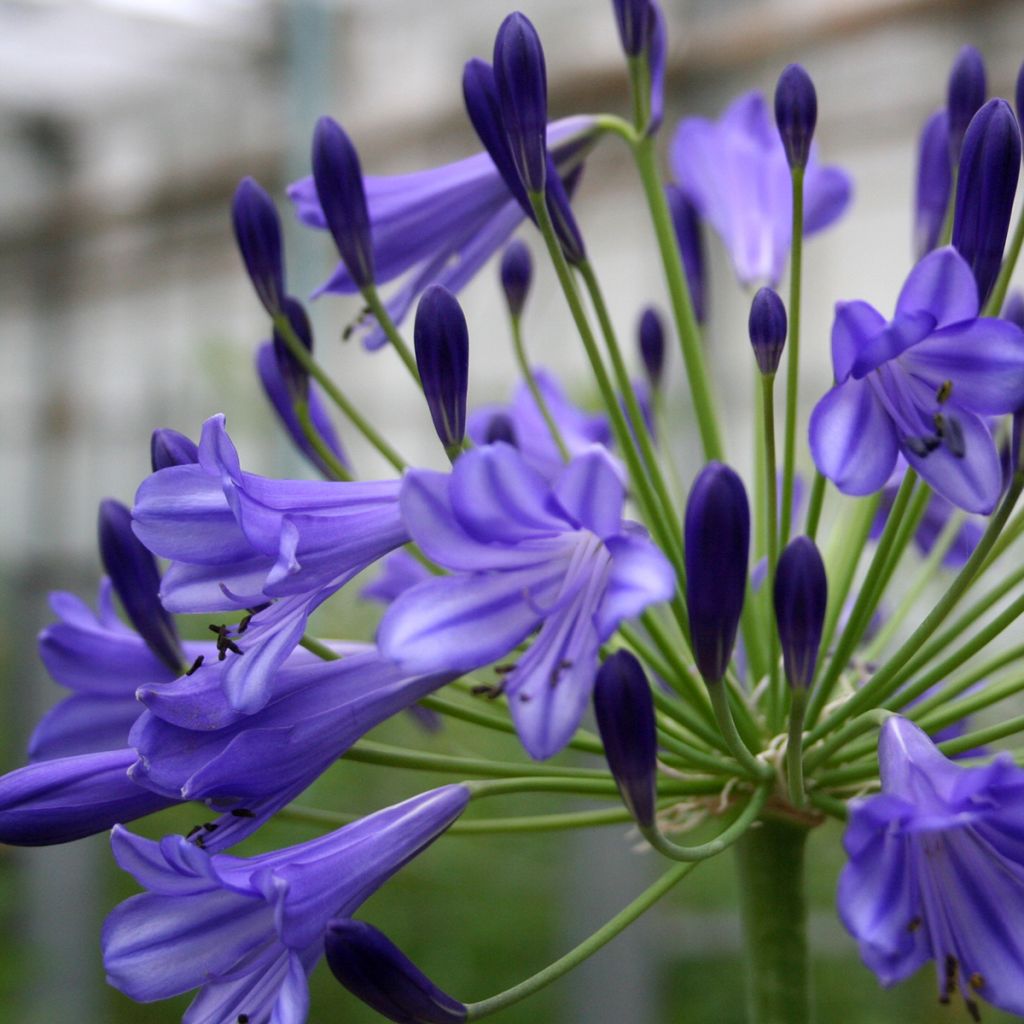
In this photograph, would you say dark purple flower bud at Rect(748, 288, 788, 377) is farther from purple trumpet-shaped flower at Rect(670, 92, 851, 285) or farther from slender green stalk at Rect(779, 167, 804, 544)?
purple trumpet-shaped flower at Rect(670, 92, 851, 285)

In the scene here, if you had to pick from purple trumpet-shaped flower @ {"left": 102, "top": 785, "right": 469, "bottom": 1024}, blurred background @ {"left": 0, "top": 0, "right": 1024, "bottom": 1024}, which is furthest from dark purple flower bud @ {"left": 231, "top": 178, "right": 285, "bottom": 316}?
blurred background @ {"left": 0, "top": 0, "right": 1024, "bottom": 1024}

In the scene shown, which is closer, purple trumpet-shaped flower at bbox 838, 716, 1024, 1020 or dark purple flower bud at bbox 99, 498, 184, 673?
purple trumpet-shaped flower at bbox 838, 716, 1024, 1020

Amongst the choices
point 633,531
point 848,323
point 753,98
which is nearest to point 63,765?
point 633,531

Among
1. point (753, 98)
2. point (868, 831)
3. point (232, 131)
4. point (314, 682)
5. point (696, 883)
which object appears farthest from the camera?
point (232, 131)

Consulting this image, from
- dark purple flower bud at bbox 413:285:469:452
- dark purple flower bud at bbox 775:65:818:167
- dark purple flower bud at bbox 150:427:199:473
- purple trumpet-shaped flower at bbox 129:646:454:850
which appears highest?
dark purple flower bud at bbox 775:65:818:167

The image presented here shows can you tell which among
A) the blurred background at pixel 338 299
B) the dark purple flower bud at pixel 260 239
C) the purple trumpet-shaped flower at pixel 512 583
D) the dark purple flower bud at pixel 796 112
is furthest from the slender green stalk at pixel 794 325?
the blurred background at pixel 338 299

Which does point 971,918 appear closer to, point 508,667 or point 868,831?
point 868,831

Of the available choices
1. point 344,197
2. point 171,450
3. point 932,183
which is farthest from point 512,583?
point 932,183
